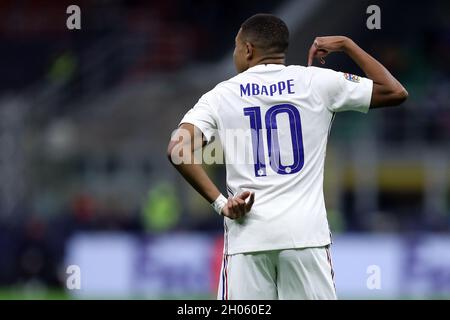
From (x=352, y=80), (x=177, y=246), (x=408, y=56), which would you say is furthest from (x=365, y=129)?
(x=352, y=80)

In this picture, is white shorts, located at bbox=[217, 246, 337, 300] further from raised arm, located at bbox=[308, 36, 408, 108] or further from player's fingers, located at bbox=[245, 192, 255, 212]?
raised arm, located at bbox=[308, 36, 408, 108]

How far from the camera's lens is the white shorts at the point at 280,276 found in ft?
17.8

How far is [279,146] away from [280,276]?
0.66 metres

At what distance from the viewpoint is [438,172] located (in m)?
20.8

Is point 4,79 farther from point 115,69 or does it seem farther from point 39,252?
point 39,252

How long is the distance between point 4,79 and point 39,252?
285 inches

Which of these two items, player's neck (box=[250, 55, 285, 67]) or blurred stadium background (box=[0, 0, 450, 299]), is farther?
blurred stadium background (box=[0, 0, 450, 299])

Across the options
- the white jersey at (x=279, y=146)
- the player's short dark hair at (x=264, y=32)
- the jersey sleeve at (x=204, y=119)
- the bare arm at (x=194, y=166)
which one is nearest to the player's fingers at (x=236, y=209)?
the bare arm at (x=194, y=166)

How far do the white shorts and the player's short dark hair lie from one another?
1074 mm

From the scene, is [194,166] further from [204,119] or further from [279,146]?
[279,146]

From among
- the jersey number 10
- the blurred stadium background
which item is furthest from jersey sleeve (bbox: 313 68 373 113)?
the blurred stadium background

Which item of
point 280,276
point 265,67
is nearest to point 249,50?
point 265,67

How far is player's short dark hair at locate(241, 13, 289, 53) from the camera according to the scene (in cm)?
559

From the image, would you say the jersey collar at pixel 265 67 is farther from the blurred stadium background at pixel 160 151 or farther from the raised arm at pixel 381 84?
the blurred stadium background at pixel 160 151
